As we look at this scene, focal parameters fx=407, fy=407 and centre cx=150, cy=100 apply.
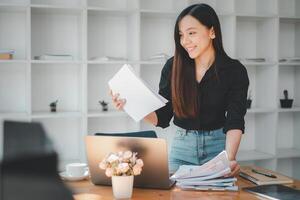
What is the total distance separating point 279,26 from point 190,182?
2869 mm

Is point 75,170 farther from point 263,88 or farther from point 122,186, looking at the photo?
point 263,88

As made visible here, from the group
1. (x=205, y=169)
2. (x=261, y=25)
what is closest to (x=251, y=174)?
(x=205, y=169)

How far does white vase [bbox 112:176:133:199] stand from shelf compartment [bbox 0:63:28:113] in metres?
2.13

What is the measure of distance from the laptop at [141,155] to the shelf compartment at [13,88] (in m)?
1.94

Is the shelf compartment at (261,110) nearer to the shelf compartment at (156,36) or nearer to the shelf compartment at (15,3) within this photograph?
the shelf compartment at (156,36)

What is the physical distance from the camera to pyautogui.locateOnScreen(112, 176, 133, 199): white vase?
4.91 feet

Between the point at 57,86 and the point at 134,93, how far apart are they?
1794mm

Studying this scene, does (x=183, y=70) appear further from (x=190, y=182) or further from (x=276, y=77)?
(x=276, y=77)

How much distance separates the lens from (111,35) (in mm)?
3635

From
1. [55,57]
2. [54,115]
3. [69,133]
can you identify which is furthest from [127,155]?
[69,133]

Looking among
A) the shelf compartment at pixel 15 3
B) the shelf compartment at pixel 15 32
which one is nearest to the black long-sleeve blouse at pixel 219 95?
the shelf compartment at pixel 15 3

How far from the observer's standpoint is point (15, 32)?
3381 mm

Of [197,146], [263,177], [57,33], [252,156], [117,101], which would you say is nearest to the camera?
[263,177]

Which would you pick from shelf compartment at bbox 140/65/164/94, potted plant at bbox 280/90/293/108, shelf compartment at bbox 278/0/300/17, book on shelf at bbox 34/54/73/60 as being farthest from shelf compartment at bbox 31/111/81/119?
shelf compartment at bbox 278/0/300/17
